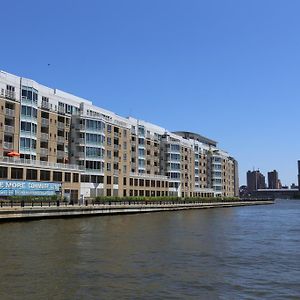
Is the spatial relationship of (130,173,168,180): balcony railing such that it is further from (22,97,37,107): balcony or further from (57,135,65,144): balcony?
(22,97,37,107): balcony

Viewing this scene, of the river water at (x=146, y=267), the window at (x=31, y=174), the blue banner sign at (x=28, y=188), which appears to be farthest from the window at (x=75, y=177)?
the river water at (x=146, y=267)

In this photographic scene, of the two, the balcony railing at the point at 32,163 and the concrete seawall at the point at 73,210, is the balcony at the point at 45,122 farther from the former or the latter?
the concrete seawall at the point at 73,210

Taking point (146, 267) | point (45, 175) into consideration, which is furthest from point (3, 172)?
point (146, 267)

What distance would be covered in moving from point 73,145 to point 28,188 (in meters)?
25.0

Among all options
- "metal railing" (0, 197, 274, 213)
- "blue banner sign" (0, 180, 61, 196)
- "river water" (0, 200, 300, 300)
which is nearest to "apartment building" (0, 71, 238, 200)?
"blue banner sign" (0, 180, 61, 196)

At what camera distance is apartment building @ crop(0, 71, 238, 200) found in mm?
90812

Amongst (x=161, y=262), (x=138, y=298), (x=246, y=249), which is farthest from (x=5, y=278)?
(x=246, y=249)

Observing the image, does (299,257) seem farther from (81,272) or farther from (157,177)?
(157,177)

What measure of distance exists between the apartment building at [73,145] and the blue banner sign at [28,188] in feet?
2.80

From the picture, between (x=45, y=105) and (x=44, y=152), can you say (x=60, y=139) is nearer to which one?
(x=44, y=152)

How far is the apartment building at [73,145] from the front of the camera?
90.8 meters

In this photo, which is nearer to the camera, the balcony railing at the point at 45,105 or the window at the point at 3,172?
the window at the point at 3,172

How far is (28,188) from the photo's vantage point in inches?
3410

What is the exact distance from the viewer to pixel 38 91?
99.2 m
